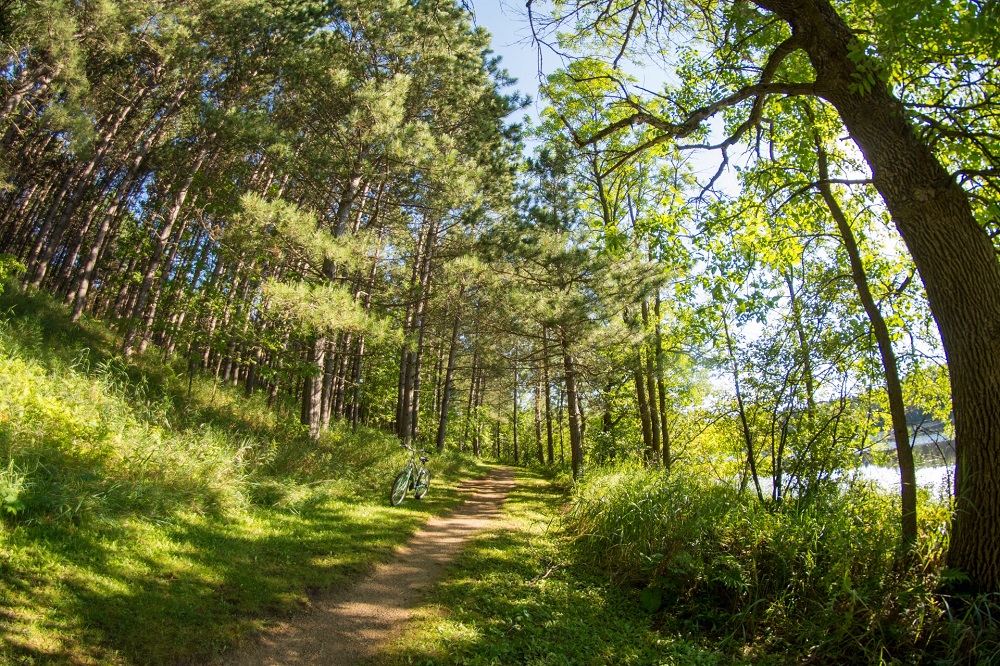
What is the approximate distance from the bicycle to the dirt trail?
174cm

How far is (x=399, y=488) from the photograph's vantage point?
28.9 feet

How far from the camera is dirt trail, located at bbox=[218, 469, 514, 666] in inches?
136

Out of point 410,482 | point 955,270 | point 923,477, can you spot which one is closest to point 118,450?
point 410,482

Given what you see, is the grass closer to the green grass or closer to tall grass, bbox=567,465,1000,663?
the green grass

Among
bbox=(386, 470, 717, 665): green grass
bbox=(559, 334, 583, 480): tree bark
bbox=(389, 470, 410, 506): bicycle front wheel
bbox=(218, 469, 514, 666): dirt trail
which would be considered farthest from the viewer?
bbox=(559, 334, 583, 480): tree bark

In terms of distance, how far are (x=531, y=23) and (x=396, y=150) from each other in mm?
6467

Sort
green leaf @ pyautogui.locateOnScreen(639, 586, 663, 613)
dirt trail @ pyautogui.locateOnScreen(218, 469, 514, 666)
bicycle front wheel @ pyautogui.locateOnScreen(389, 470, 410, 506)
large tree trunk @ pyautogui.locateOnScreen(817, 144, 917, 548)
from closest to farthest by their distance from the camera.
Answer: dirt trail @ pyautogui.locateOnScreen(218, 469, 514, 666) → large tree trunk @ pyautogui.locateOnScreen(817, 144, 917, 548) → green leaf @ pyautogui.locateOnScreen(639, 586, 663, 613) → bicycle front wheel @ pyautogui.locateOnScreen(389, 470, 410, 506)

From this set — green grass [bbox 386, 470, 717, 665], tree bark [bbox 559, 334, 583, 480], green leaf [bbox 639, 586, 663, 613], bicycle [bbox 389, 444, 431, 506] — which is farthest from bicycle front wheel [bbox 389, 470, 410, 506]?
tree bark [bbox 559, 334, 583, 480]

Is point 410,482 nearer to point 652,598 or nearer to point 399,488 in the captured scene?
point 399,488

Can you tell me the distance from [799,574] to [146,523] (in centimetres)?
633

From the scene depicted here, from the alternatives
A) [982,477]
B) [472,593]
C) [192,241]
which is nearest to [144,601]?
[472,593]

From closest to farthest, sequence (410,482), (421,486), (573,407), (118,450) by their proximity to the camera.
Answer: (118,450), (410,482), (421,486), (573,407)

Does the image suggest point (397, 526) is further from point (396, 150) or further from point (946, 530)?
point (396, 150)

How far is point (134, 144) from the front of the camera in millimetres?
15797
